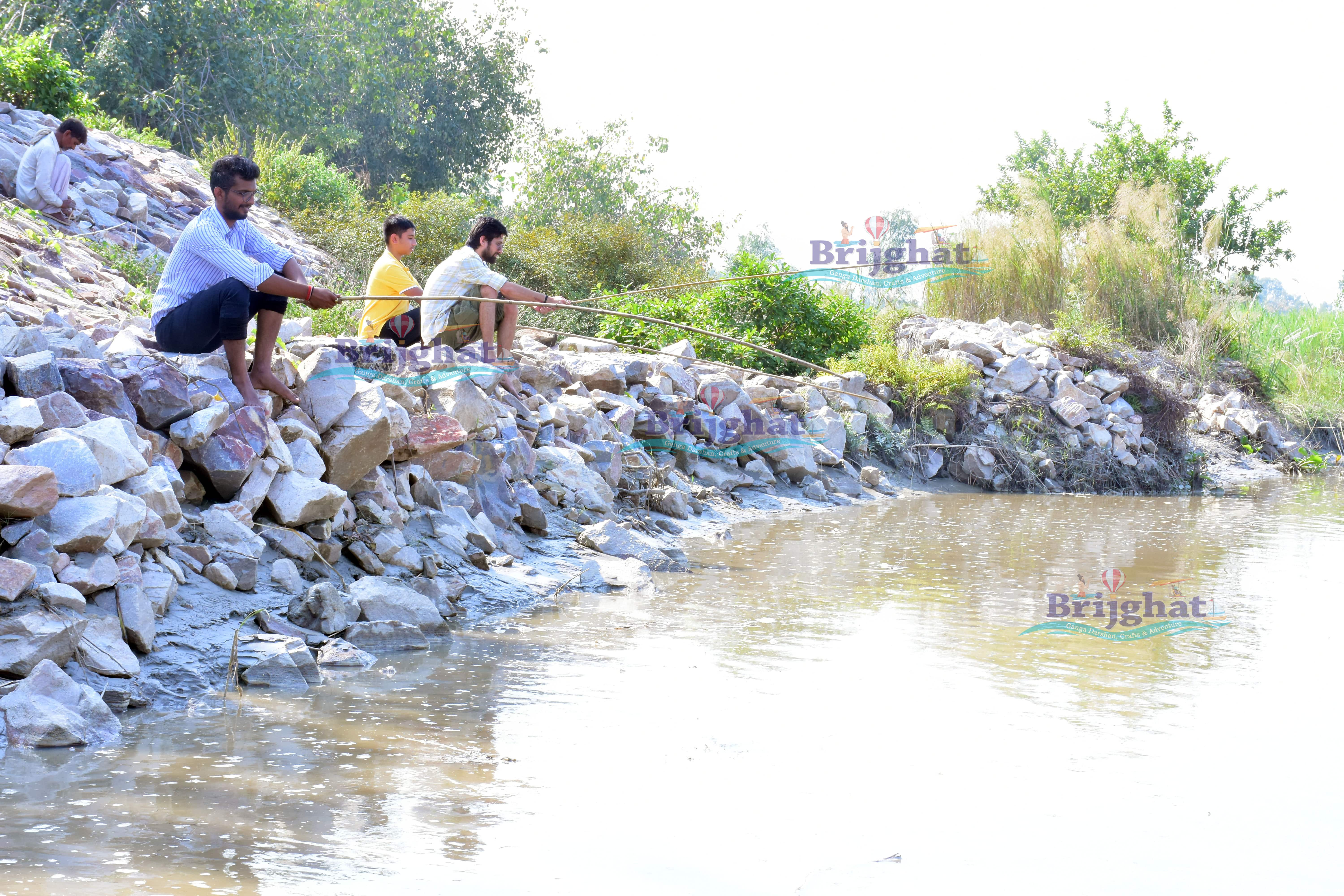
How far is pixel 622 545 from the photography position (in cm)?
607

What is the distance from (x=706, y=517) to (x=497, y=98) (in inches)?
830

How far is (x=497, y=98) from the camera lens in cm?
2619

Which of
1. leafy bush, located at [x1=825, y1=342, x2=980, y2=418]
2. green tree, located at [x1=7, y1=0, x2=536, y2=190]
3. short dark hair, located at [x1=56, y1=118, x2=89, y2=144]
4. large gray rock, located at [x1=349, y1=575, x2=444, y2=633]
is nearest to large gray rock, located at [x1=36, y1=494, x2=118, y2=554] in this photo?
large gray rock, located at [x1=349, y1=575, x2=444, y2=633]

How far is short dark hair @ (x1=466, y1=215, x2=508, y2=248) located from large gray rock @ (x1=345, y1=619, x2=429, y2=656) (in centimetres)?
323

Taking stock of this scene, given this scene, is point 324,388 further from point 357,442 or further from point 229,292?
point 229,292

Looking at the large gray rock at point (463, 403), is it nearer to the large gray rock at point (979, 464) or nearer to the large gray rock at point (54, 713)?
the large gray rock at point (54, 713)

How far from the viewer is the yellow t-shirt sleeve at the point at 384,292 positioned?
6535 millimetres

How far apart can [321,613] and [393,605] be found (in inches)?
11.6

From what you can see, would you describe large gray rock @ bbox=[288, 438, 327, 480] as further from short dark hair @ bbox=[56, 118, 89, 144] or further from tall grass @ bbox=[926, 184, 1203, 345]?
tall grass @ bbox=[926, 184, 1203, 345]

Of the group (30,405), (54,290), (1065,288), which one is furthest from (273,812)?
(1065,288)

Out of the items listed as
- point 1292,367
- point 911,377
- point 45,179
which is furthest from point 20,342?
point 1292,367

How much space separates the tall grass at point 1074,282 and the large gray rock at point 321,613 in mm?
11286

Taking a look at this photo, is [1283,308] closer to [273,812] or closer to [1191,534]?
[1191,534]

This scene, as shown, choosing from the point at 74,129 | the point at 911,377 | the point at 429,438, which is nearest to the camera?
the point at 429,438
